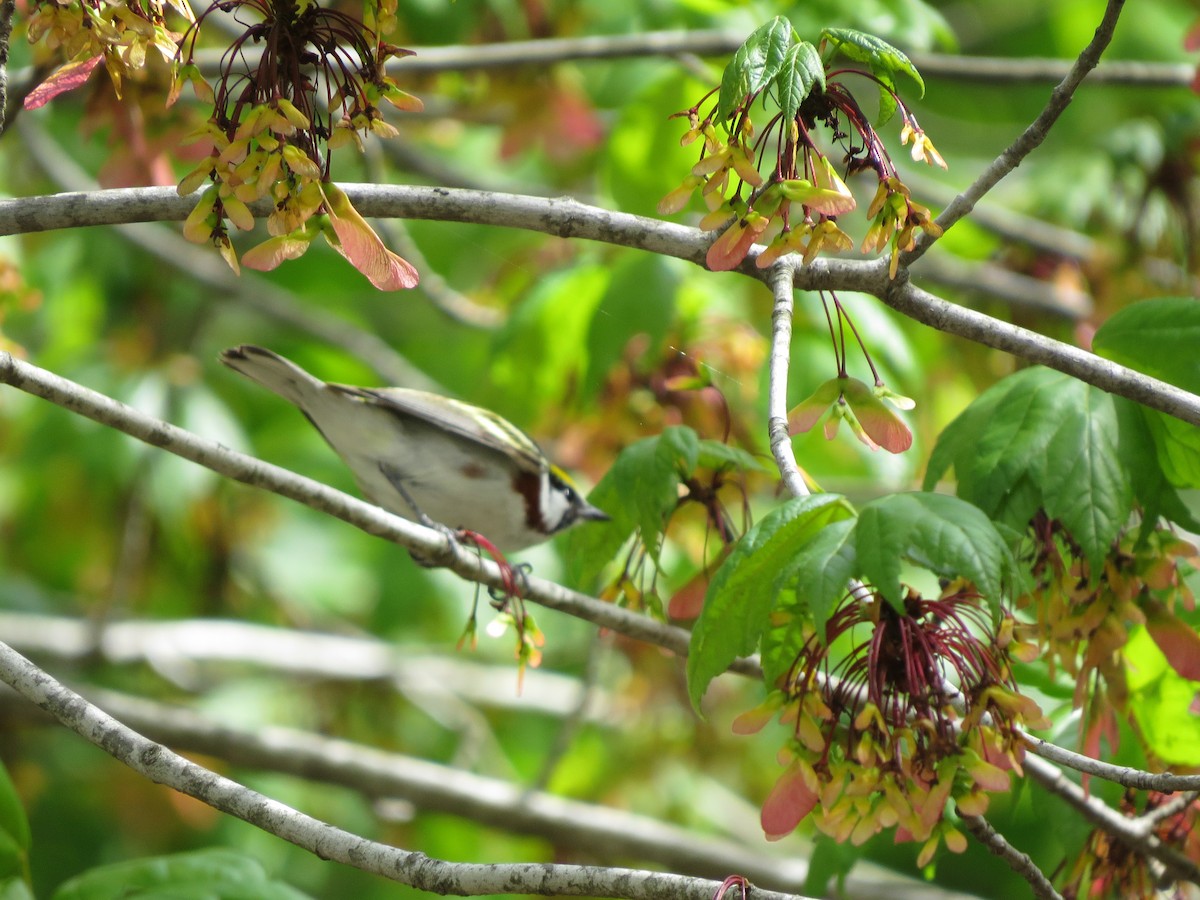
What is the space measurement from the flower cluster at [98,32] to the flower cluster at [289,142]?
0.06 meters

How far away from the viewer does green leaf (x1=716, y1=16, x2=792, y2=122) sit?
1818 millimetres

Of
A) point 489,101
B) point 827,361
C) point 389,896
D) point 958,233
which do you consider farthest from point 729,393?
point 389,896

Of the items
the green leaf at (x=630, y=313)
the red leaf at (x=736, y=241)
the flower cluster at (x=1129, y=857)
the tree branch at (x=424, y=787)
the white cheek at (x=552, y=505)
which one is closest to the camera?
the red leaf at (x=736, y=241)

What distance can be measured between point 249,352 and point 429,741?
439cm

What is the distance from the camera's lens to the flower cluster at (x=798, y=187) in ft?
6.33

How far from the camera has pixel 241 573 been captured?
264 inches

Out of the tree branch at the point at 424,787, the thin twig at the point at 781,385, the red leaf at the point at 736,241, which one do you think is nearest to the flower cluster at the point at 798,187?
the red leaf at the point at 736,241

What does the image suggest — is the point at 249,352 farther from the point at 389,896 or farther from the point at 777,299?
the point at 389,896

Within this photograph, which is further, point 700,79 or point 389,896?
point 389,896

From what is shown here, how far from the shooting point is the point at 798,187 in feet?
6.35

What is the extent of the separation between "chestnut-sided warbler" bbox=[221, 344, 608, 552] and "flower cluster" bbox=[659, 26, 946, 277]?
75.3 inches

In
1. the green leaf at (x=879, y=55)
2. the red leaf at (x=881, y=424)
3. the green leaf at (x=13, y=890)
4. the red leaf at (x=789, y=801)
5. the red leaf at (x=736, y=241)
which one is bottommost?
the green leaf at (x=13, y=890)

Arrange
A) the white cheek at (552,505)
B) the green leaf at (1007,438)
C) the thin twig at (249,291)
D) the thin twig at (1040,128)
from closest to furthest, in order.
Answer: the thin twig at (1040,128), the green leaf at (1007,438), the white cheek at (552,505), the thin twig at (249,291)

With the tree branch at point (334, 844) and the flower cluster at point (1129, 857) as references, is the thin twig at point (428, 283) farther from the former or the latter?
the flower cluster at point (1129, 857)
